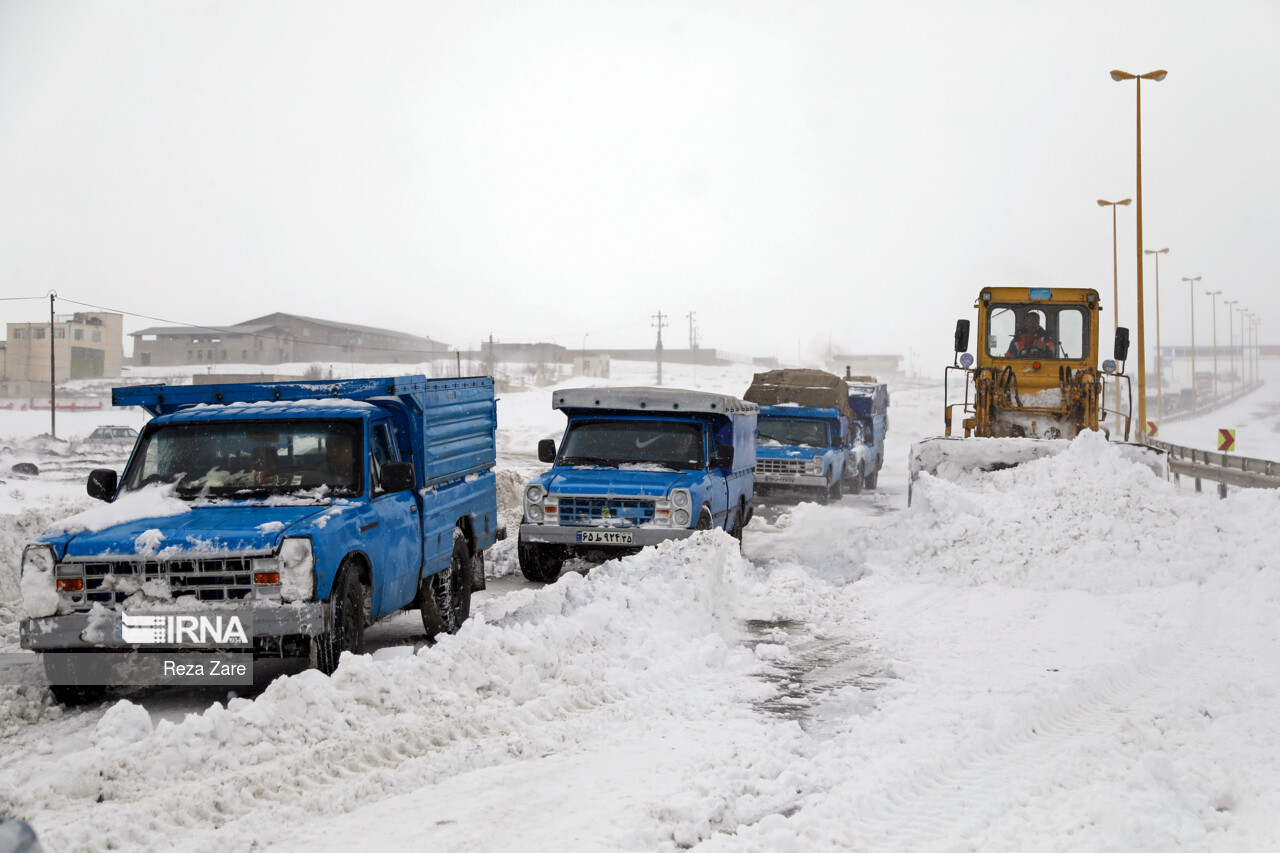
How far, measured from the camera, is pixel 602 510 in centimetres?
1194

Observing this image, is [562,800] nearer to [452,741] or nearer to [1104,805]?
[452,741]

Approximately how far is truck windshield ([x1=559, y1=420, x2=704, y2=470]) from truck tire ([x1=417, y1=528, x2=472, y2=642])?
3509mm

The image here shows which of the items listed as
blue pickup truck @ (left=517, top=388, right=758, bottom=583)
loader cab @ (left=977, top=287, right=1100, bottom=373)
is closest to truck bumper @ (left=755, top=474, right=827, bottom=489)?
loader cab @ (left=977, top=287, right=1100, bottom=373)


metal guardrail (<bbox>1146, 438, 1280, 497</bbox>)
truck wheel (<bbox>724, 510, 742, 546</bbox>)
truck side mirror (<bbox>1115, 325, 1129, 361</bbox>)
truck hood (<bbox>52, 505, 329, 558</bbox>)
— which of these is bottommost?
truck wheel (<bbox>724, 510, 742, 546</bbox>)

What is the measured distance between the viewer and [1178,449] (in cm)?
2677

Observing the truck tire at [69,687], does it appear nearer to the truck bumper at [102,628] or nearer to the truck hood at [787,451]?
the truck bumper at [102,628]

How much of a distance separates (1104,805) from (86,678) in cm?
564

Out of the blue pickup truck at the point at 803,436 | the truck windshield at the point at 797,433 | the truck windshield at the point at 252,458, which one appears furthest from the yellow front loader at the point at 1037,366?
the truck windshield at the point at 252,458

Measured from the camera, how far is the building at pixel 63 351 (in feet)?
254

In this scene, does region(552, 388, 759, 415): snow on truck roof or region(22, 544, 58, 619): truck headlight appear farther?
region(552, 388, 759, 415): snow on truck roof

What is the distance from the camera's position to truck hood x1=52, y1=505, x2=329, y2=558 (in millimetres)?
6176

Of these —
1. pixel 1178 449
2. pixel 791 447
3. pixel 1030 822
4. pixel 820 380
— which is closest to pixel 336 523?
pixel 1030 822

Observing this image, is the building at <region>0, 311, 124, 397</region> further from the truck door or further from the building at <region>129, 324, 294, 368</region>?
the truck door

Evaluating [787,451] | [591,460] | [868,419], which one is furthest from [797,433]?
[591,460]
